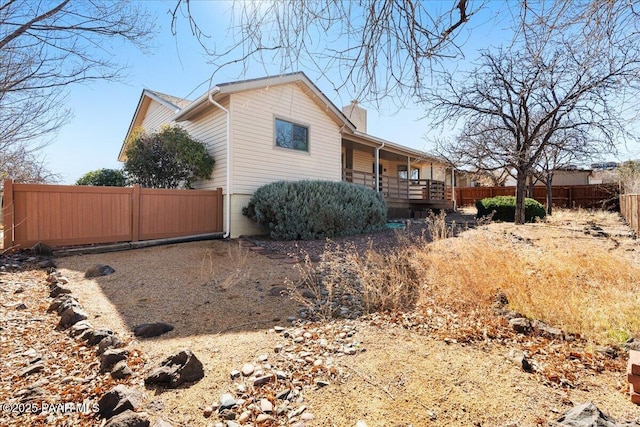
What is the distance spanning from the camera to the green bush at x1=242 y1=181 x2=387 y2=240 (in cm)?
830

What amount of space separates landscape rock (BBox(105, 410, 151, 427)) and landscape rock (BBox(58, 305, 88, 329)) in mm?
2054

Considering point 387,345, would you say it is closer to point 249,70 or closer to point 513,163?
point 249,70

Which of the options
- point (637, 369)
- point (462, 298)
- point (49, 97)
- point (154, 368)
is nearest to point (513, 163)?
point (462, 298)

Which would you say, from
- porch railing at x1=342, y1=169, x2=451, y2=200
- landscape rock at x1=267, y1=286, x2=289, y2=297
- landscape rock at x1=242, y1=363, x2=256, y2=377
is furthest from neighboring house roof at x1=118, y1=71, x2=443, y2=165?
landscape rock at x1=242, y1=363, x2=256, y2=377

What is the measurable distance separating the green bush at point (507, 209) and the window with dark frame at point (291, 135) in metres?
8.60

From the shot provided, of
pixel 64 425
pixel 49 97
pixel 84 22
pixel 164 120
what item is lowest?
pixel 64 425

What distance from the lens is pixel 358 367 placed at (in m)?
2.30

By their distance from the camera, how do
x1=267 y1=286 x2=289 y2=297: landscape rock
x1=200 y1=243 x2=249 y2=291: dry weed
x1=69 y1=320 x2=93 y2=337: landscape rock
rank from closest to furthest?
x1=69 y1=320 x2=93 y2=337: landscape rock
x1=267 y1=286 x2=289 y2=297: landscape rock
x1=200 y1=243 x2=249 y2=291: dry weed

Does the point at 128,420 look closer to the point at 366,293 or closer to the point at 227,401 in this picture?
the point at 227,401

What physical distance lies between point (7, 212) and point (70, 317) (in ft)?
15.4

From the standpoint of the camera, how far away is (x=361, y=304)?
12.1ft

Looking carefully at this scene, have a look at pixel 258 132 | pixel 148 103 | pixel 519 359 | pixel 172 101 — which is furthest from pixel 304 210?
pixel 148 103

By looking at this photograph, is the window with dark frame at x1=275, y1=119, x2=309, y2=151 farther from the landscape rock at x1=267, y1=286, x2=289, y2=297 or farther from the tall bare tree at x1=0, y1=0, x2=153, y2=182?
the landscape rock at x1=267, y1=286, x2=289, y2=297

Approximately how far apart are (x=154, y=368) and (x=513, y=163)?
40.3 feet
